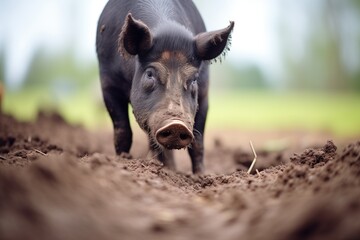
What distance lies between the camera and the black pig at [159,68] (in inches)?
189

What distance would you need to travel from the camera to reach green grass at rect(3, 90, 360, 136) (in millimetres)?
20938

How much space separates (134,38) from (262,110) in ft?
80.3

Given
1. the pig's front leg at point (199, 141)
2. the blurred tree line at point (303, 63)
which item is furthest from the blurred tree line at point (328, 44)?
the pig's front leg at point (199, 141)

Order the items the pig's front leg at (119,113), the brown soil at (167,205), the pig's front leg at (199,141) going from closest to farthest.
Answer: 1. the brown soil at (167,205)
2. the pig's front leg at (119,113)
3. the pig's front leg at (199,141)

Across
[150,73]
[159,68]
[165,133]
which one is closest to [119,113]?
[150,73]

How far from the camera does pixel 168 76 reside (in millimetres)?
5070

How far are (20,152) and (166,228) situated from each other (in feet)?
8.91

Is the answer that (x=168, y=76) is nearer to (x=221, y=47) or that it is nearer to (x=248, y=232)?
(x=221, y=47)

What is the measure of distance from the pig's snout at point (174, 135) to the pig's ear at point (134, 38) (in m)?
1.05

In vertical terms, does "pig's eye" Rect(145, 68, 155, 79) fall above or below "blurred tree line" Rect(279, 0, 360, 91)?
below

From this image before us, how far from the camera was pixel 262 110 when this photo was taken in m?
29.1

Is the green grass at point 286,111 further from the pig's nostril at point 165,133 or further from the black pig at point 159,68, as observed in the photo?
the pig's nostril at point 165,133

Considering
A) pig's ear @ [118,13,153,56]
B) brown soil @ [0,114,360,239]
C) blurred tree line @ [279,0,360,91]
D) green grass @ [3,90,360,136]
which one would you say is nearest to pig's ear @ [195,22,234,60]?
pig's ear @ [118,13,153,56]

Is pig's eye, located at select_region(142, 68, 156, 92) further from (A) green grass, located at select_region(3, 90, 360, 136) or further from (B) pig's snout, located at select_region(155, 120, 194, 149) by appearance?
(A) green grass, located at select_region(3, 90, 360, 136)
